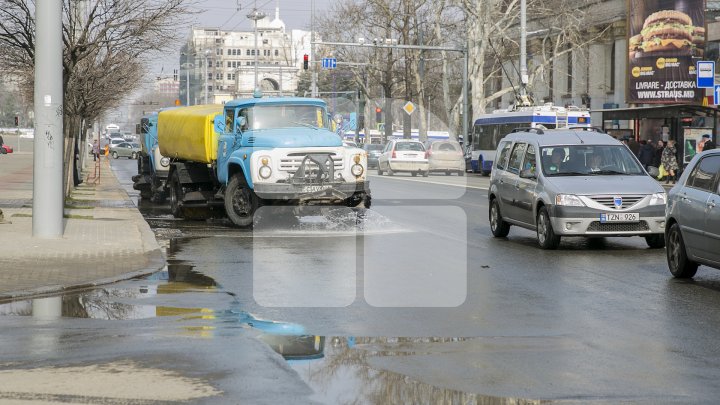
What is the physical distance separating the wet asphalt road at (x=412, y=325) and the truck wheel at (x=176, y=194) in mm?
8102

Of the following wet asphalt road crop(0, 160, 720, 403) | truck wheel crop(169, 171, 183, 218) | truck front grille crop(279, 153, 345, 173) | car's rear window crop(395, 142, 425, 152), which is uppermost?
car's rear window crop(395, 142, 425, 152)

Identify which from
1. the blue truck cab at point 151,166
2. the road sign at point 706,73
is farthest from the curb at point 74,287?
the road sign at point 706,73

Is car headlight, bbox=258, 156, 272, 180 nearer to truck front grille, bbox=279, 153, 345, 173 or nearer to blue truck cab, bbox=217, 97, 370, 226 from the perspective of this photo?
blue truck cab, bbox=217, 97, 370, 226

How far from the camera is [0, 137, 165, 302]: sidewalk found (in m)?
12.8

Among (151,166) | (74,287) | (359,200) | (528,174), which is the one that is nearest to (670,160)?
(151,166)

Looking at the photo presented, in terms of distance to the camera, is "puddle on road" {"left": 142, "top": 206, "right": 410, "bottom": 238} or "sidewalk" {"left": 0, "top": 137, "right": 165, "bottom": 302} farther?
"puddle on road" {"left": 142, "top": 206, "right": 410, "bottom": 238}

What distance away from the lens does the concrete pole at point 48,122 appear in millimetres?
16719

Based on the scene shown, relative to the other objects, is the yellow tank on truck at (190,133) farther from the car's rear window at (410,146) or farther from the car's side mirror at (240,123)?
the car's rear window at (410,146)

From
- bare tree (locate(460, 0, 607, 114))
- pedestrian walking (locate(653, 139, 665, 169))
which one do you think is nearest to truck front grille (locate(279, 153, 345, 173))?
pedestrian walking (locate(653, 139, 665, 169))

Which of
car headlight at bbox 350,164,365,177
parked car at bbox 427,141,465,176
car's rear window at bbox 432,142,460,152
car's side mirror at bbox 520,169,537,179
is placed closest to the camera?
car's side mirror at bbox 520,169,537,179

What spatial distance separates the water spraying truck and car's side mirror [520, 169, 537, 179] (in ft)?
13.1

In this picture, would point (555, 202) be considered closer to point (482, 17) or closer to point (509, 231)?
point (509, 231)

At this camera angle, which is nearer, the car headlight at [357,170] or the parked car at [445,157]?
the car headlight at [357,170]

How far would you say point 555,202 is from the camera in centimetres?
1706
